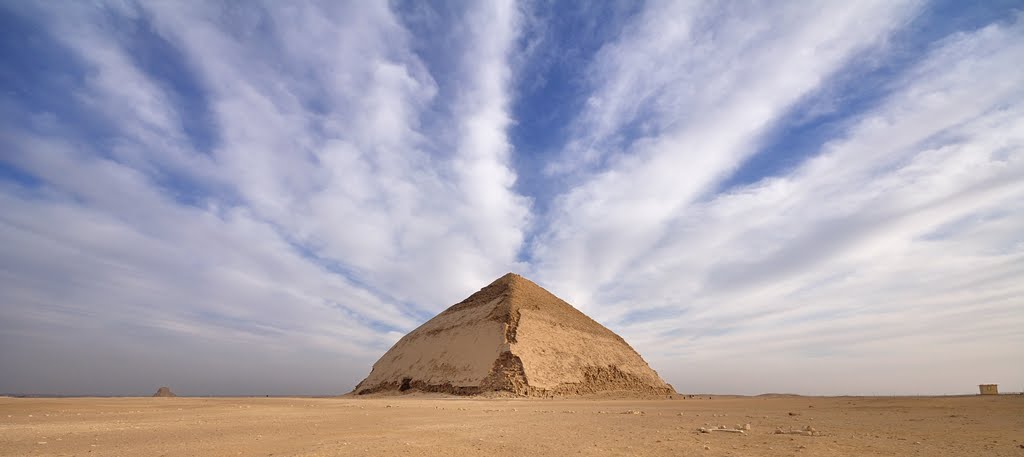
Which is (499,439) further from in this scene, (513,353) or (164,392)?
(164,392)

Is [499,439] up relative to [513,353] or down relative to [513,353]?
down

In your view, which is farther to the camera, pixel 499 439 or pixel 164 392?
pixel 164 392

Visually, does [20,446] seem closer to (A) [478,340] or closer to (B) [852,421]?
(B) [852,421]

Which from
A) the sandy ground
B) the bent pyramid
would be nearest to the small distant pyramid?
the bent pyramid

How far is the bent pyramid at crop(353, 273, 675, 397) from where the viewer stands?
117 ft

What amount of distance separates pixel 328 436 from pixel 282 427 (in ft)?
8.63

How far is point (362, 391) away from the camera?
47.3 m

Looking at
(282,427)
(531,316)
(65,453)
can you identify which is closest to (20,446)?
(65,453)

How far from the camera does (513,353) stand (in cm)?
3578

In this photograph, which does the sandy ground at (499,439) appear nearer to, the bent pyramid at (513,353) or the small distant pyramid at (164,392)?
the bent pyramid at (513,353)

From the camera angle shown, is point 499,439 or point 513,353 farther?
point 513,353

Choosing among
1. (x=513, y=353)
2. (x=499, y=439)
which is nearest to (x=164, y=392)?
(x=513, y=353)

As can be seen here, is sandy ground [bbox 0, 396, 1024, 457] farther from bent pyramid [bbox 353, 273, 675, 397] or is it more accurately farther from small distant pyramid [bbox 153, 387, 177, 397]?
small distant pyramid [bbox 153, 387, 177, 397]

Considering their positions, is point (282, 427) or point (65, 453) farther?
point (282, 427)
